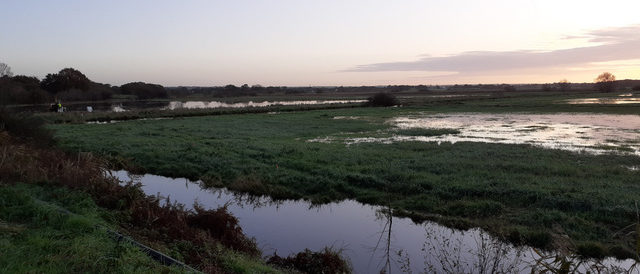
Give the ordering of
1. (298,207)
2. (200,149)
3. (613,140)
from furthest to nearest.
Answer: (613,140)
(200,149)
(298,207)

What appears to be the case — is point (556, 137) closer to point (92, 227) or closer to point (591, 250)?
point (591, 250)

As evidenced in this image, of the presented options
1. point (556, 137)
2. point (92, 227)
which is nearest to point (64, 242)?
point (92, 227)

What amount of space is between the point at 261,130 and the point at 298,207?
19416 millimetres

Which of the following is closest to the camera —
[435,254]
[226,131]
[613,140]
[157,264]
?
[157,264]

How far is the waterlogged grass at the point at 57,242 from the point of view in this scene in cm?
546

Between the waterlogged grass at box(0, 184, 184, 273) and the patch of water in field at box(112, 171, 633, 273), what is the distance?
372 centimetres

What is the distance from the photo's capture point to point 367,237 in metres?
10.7

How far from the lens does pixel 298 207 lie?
43.0 ft

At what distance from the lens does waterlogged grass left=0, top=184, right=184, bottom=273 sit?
5.46 metres

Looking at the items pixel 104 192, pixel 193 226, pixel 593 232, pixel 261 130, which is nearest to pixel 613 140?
pixel 593 232

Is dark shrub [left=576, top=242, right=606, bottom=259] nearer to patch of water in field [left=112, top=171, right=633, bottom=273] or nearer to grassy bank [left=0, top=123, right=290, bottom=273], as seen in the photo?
patch of water in field [left=112, top=171, right=633, bottom=273]

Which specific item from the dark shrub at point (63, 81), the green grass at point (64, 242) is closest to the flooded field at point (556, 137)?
the green grass at point (64, 242)

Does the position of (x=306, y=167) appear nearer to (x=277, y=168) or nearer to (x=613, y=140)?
(x=277, y=168)

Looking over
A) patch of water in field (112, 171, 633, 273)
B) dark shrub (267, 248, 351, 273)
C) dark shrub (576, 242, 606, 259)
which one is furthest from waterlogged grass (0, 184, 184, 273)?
dark shrub (576, 242, 606, 259)
